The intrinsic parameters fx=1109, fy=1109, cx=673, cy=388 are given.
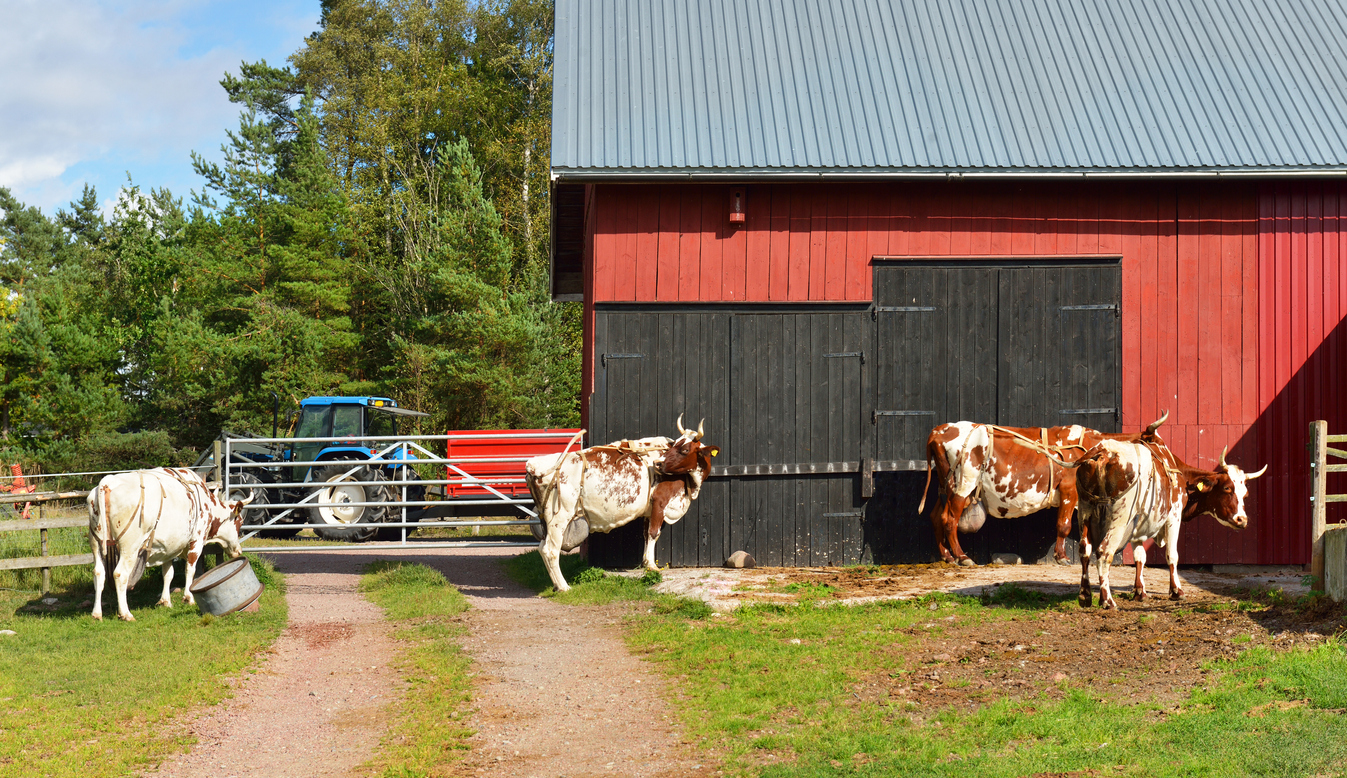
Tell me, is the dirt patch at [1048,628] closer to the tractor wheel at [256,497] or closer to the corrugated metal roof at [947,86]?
the corrugated metal roof at [947,86]

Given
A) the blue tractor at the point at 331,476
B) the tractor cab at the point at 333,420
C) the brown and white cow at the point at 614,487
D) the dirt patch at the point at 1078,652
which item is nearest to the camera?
the dirt patch at the point at 1078,652

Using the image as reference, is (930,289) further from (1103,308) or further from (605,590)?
(605,590)

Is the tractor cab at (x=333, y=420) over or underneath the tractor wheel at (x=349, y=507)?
over

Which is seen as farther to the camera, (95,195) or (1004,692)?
(95,195)

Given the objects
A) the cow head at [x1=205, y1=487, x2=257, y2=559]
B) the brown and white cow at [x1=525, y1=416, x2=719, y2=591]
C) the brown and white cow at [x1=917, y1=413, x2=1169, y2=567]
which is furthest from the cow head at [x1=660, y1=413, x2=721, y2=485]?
the cow head at [x1=205, y1=487, x2=257, y2=559]

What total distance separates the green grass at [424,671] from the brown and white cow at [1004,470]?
532 cm

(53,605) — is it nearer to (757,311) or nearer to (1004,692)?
(757,311)

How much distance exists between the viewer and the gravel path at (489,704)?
6125mm

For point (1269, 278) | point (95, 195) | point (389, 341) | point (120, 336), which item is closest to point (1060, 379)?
point (1269, 278)

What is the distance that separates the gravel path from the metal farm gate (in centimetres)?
259

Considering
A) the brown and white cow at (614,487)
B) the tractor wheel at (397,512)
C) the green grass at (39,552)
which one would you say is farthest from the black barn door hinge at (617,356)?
the tractor wheel at (397,512)

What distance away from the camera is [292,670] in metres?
8.55

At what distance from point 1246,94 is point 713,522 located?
8.44 m

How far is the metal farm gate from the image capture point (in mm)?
12547
